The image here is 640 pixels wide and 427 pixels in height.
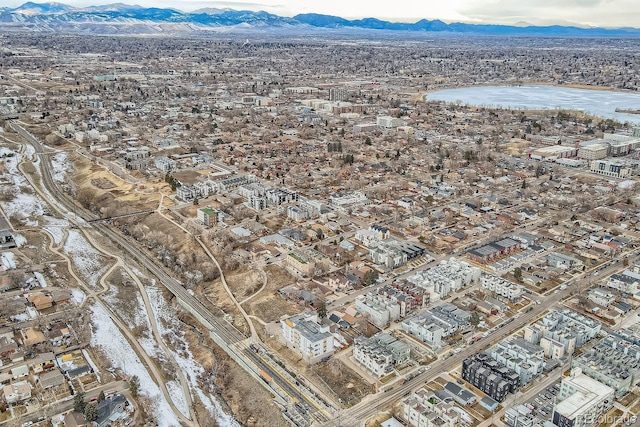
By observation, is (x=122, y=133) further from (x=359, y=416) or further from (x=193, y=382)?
(x=359, y=416)

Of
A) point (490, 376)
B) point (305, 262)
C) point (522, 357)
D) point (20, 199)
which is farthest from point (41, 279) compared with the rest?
point (522, 357)

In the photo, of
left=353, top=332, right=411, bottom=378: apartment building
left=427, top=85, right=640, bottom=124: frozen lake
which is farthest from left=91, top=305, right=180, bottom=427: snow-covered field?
left=427, top=85, right=640, bottom=124: frozen lake

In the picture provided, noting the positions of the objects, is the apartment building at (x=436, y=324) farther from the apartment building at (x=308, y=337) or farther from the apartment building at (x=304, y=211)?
the apartment building at (x=304, y=211)

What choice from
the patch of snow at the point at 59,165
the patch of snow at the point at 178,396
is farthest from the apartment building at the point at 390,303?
the patch of snow at the point at 59,165

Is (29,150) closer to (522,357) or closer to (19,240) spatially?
(19,240)

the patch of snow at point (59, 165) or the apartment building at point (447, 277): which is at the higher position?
the apartment building at point (447, 277)

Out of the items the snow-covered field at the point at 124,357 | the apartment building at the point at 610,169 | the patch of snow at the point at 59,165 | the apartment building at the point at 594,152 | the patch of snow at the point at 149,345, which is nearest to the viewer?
the snow-covered field at the point at 124,357

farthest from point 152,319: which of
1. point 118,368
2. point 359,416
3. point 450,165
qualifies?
point 450,165
